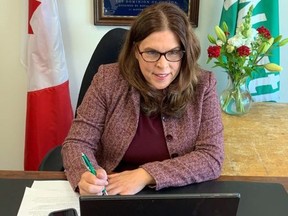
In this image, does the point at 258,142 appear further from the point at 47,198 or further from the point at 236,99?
the point at 47,198

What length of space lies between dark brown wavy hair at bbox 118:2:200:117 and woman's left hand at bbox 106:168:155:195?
0.29 meters

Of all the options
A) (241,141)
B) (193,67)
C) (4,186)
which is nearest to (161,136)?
(193,67)

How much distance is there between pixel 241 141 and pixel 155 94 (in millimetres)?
487

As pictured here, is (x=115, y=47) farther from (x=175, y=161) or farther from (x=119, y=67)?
(x=175, y=161)

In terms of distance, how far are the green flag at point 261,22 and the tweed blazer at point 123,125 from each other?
25.6 inches

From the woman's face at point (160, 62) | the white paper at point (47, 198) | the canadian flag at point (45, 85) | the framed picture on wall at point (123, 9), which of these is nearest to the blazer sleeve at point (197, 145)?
the woman's face at point (160, 62)

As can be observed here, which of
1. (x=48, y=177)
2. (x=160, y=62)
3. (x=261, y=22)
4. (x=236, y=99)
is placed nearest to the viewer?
(x=48, y=177)

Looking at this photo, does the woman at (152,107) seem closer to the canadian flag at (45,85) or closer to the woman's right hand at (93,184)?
the woman's right hand at (93,184)

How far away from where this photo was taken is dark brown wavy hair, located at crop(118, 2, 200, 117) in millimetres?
1315

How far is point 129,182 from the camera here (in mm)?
1146

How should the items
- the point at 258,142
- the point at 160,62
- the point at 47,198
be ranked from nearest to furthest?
1. the point at 47,198
2. the point at 160,62
3. the point at 258,142

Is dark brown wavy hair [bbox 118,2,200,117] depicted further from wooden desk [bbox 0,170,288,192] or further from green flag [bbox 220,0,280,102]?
green flag [bbox 220,0,280,102]

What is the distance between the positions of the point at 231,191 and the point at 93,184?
386 millimetres

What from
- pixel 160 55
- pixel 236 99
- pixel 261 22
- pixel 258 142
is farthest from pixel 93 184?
pixel 261 22
